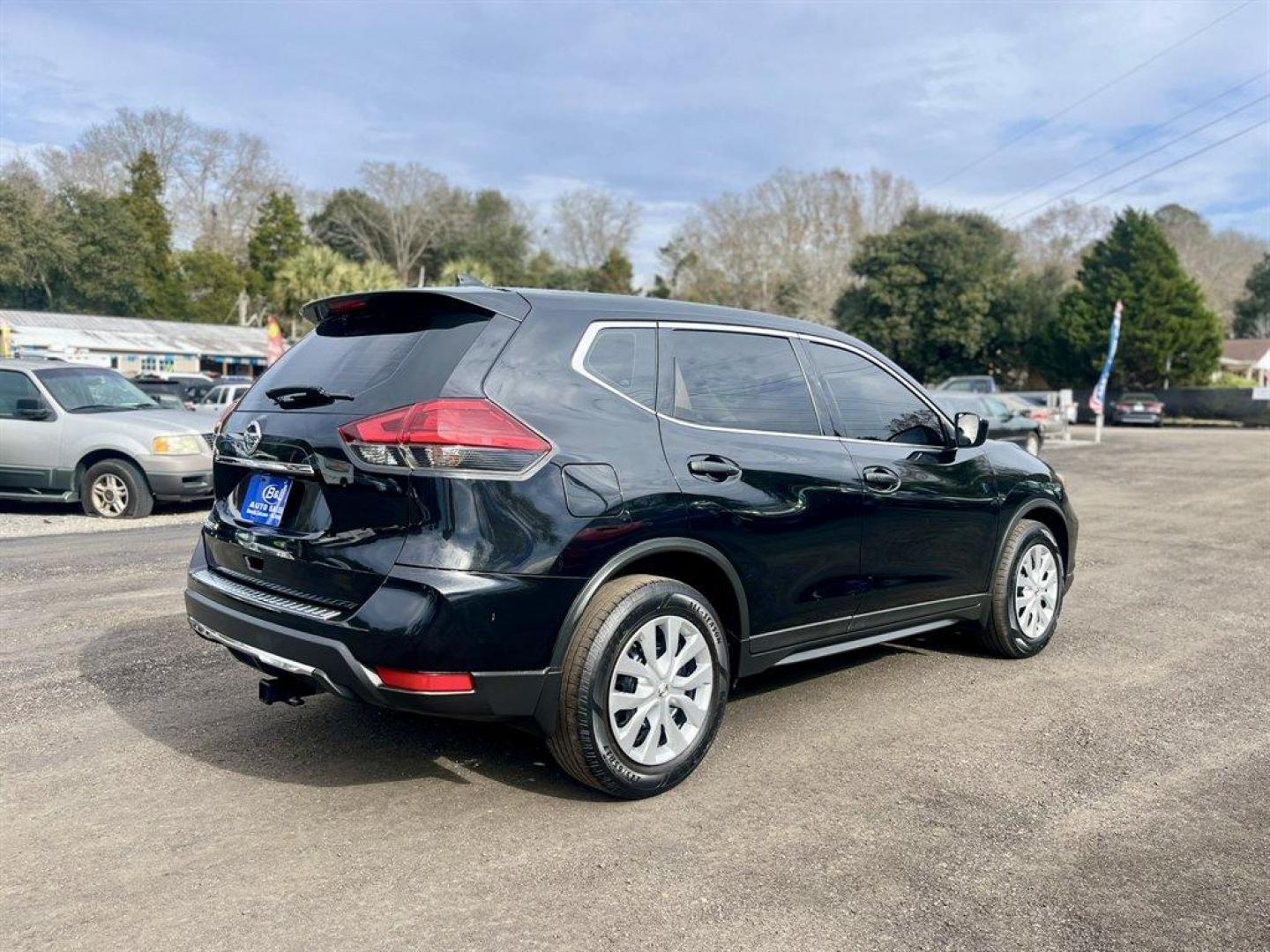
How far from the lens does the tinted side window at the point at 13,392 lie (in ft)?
34.4

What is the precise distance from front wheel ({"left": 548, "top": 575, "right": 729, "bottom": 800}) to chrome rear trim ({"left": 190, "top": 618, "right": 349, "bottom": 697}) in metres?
0.78

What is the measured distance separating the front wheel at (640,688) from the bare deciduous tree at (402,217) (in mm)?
72240

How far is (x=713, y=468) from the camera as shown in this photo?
3.80 metres

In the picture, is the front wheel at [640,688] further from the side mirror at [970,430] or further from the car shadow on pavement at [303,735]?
the side mirror at [970,430]

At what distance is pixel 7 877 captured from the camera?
9.82 ft

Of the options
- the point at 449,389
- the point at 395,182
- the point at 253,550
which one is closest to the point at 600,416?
the point at 449,389

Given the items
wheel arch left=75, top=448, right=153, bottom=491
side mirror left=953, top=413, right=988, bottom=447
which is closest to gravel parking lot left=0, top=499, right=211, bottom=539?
wheel arch left=75, top=448, right=153, bottom=491

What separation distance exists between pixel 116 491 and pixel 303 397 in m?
8.18

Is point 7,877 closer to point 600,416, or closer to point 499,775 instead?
point 499,775

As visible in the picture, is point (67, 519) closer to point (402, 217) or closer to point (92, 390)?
point (92, 390)

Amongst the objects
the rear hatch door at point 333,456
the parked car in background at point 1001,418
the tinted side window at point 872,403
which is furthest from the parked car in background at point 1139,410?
the rear hatch door at point 333,456

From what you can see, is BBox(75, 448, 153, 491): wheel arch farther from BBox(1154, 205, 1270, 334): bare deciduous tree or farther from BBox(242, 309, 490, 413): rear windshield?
BBox(1154, 205, 1270, 334): bare deciduous tree

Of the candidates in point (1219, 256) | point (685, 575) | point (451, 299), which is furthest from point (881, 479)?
point (1219, 256)

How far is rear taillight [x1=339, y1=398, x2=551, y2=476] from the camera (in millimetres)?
3219
